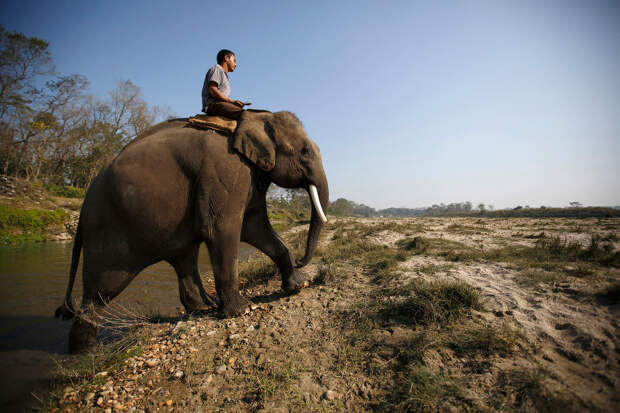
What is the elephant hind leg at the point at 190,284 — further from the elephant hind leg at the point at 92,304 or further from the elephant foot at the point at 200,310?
the elephant hind leg at the point at 92,304

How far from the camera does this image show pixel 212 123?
358 centimetres

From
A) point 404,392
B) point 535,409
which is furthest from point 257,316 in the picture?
point 535,409

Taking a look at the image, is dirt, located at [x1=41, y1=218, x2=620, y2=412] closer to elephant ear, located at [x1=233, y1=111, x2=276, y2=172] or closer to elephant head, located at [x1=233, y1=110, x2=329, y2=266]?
elephant head, located at [x1=233, y1=110, x2=329, y2=266]

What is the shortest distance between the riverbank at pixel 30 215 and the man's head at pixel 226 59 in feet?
48.4

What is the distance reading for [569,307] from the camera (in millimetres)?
2709

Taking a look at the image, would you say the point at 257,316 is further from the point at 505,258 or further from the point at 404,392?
the point at 505,258

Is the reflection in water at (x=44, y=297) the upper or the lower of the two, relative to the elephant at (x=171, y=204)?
lower

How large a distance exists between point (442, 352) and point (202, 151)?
11.0 ft

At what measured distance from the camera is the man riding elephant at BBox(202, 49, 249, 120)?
12.3 feet

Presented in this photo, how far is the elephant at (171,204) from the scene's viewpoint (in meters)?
3.10

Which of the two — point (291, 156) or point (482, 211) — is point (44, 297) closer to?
point (291, 156)

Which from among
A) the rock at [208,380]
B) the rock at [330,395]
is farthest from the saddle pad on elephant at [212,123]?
the rock at [330,395]

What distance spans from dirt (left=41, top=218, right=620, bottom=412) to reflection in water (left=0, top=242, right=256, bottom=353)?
3.70 feet

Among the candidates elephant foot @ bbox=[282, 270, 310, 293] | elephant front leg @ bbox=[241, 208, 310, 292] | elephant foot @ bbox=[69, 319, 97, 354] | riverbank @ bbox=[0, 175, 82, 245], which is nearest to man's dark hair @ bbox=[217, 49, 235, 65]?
elephant front leg @ bbox=[241, 208, 310, 292]
